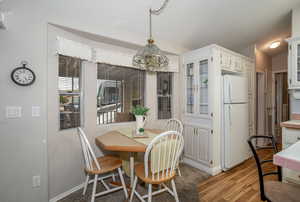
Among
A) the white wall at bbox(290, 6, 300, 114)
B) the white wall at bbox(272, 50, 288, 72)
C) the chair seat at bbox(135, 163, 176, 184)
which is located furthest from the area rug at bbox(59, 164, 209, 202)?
the white wall at bbox(272, 50, 288, 72)

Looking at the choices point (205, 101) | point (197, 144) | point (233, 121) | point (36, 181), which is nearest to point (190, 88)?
point (205, 101)

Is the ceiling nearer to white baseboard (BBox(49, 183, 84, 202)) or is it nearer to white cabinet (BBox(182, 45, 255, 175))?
white cabinet (BBox(182, 45, 255, 175))

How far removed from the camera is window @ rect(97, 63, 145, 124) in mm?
2500

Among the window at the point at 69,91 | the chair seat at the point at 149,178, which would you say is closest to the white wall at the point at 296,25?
the chair seat at the point at 149,178

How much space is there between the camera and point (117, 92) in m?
2.68

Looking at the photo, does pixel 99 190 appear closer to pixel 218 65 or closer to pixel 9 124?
pixel 9 124

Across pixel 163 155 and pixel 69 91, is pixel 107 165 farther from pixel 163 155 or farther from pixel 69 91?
pixel 69 91

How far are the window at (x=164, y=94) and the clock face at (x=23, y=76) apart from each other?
2.06m

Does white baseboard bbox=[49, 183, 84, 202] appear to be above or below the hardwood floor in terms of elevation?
above

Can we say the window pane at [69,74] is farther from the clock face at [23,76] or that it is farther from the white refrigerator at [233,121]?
the white refrigerator at [233,121]

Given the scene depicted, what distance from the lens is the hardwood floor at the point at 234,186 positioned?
6.46 ft

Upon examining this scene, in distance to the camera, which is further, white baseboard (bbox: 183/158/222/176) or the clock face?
white baseboard (bbox: 183/158/222/176)

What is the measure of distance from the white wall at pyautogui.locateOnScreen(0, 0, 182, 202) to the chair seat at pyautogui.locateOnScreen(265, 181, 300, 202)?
224 centimetres

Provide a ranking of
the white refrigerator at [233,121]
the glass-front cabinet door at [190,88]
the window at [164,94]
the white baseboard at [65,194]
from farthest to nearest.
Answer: the window at [164,94] → the glass-front cabinet door at [190,88] → the white refrigerator at [233,121] → the white baseboard at [65,194]
